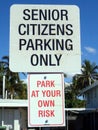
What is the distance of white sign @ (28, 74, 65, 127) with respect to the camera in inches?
189

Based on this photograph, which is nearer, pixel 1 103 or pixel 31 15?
pixel 31 15

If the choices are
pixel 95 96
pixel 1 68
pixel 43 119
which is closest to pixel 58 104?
pixel 43 119

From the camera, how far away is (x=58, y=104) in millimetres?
4859

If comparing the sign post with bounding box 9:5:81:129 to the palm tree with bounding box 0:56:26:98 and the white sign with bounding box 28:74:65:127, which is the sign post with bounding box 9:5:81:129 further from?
the palm tree with bounding box 0:56:26:98

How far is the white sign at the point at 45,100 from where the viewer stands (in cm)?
480

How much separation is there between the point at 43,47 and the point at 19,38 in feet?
0.95

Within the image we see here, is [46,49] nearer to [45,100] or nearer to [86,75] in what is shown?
[45,100]

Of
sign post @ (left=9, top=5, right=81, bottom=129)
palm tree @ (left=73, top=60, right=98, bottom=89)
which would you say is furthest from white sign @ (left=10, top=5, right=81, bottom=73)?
palm tree @ (left=73, top=60, right=98, bottom=89)

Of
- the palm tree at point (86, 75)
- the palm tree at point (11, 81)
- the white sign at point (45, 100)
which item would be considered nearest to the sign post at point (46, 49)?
the white sign at point (45, 100)

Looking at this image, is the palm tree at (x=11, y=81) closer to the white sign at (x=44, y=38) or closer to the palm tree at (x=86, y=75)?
the palm tree at (x=86, y=75)

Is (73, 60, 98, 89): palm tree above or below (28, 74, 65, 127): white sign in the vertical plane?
above

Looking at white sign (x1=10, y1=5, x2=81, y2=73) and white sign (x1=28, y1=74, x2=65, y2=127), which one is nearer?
white sign (x1=28, y1=74, x2=65, y2=127)

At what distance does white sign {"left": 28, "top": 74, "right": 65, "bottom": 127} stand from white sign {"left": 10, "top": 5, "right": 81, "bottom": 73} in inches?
4.6

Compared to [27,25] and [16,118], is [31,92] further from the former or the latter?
[16,118]
